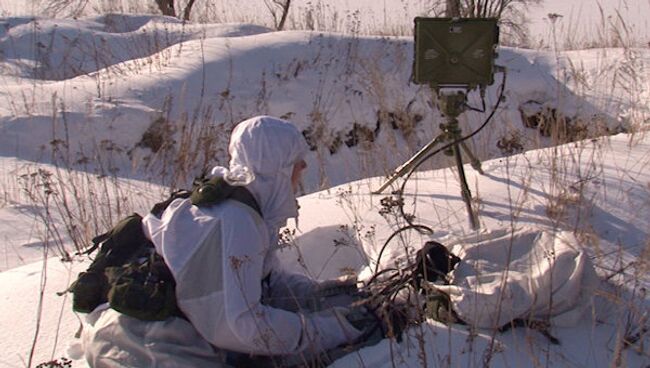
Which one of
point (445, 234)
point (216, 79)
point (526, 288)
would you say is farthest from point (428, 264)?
point (216, 79)

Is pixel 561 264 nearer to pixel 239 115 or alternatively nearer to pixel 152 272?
pixel 152 272

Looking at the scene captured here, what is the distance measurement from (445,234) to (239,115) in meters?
3.54

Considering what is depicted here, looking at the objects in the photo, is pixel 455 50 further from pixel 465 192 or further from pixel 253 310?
pixel 253 310

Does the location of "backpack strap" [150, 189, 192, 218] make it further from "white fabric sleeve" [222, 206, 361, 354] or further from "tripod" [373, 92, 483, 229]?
"tripod" [373, 92, 483, 229]

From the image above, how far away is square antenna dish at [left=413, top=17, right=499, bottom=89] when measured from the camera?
2.69m

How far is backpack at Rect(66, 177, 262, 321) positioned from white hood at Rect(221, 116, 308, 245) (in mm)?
68

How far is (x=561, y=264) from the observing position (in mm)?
2238

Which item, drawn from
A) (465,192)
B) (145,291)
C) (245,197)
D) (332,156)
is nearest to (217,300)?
(145,291)

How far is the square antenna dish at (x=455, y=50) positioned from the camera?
8.84 feet

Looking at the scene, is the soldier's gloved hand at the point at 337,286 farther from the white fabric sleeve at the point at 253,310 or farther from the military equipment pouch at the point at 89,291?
the military equipment pouch at the point at 89,291

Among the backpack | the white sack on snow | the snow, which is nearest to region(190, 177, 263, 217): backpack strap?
the backpack

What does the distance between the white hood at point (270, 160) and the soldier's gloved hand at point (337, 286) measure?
1.10ft

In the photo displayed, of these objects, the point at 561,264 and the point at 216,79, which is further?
the point at 216,79

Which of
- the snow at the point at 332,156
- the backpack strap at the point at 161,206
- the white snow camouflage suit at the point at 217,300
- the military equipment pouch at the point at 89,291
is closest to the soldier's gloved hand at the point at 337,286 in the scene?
the snow at the point at 332,156
